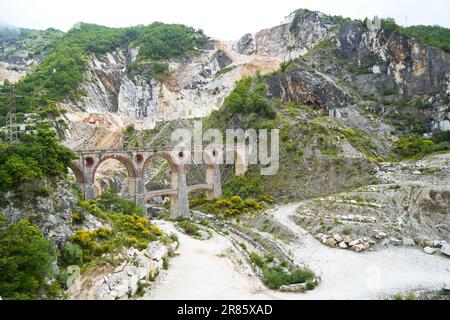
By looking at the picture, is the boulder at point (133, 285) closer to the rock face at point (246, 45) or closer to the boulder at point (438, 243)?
the boulder at point (438, 243)

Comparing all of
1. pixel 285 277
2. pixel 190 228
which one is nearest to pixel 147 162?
pixel 190 228

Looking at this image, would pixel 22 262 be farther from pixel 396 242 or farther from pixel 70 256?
pixel 396 242

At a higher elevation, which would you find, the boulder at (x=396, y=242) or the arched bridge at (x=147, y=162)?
the arched bridge at (x=147, y=162)

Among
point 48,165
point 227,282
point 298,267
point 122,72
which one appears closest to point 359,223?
point 298,267

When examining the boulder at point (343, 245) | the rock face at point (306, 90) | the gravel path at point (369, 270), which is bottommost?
the gravel path at point (369, 270)

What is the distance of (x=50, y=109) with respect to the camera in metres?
68.9

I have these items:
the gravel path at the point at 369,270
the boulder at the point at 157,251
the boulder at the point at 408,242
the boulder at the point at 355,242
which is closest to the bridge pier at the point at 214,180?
the gravel path at the point at 369,270

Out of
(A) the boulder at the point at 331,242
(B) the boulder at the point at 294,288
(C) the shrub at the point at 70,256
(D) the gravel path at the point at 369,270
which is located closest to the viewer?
(C) the shrub at the point at 70,256

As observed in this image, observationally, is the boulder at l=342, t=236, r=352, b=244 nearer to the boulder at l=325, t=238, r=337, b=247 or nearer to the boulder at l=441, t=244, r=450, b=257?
the boulder at l=325, t=238, r=337, b=247

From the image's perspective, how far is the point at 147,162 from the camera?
163 ft

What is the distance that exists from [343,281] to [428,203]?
15.4 metres

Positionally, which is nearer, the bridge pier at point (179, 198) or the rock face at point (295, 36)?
the bridge pier at point (179, 198)

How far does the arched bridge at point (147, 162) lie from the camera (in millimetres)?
41906

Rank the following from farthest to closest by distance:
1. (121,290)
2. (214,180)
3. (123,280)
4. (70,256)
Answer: (214,180)
(70,256)
(123,280)
(121,290)
